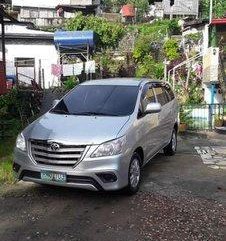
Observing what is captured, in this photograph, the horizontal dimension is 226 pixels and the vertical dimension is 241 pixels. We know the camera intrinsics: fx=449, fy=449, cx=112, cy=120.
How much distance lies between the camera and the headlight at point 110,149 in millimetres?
6431

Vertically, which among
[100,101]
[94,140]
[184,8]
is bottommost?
[94,140]

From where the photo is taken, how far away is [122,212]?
20.7 feet

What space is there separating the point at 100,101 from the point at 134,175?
1.58 metres

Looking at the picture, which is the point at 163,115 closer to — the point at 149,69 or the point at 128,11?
the point at 149,69

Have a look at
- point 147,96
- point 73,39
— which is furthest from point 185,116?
point 73,39

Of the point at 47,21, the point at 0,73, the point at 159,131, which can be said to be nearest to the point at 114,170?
the point at 159,131

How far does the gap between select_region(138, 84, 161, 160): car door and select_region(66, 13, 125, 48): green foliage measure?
23782mm

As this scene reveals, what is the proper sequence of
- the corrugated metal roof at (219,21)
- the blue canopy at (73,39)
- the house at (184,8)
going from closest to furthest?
the corrugated metal roof at (219,21), the blue canopy at (73,39), the house at (184,8)

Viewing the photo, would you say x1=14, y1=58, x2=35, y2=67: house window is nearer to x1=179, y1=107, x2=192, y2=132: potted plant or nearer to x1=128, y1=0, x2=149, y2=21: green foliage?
x1=179, y1=107, x2=192, y2=132: potted plant

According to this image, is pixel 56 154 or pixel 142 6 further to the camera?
pixel 142 6

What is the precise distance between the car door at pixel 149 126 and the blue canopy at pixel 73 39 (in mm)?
18776

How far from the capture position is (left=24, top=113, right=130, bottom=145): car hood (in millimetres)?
6535

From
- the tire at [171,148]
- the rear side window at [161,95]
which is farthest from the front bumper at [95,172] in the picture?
the tire at [171,148]

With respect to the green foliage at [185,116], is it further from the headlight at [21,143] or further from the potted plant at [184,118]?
the headlight at [21,143]
